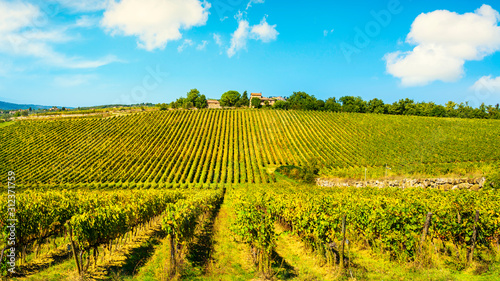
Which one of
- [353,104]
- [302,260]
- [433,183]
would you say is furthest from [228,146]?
[353,104]

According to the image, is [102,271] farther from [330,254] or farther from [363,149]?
[363,149]

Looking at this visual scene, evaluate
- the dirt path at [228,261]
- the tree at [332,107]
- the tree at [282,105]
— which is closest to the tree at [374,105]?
the tree at [332,107]

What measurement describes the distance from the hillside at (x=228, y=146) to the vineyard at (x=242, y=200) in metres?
0.48

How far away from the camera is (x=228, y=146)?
66.6m

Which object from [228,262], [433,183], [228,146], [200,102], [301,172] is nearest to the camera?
[228,262]

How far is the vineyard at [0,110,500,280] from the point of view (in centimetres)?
1050

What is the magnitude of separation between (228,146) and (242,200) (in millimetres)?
51182

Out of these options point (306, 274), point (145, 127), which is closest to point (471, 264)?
point (306, 274)

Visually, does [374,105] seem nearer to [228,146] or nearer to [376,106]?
[376,106]

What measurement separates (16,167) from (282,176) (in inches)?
2217

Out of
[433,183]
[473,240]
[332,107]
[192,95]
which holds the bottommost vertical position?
[433,183]

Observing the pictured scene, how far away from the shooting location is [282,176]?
158 ft

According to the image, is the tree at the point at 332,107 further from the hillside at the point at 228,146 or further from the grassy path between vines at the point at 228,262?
the grassy path between vines at the point at 228,262

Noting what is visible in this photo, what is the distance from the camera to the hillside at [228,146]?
160 feet
